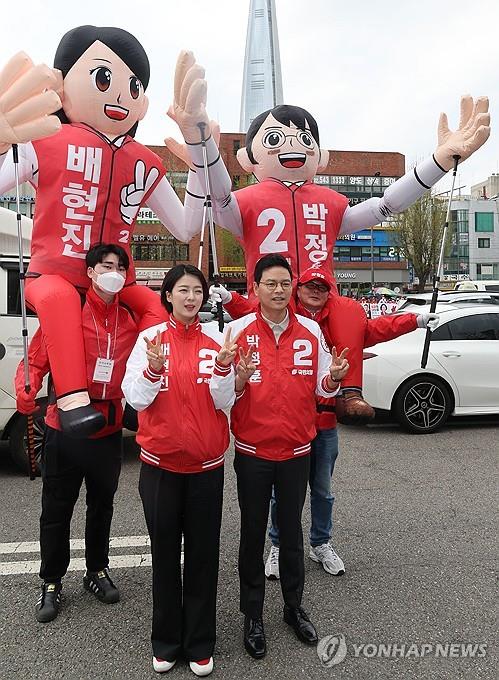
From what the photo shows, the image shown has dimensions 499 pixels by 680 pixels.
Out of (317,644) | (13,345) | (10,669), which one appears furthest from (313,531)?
(13,345)

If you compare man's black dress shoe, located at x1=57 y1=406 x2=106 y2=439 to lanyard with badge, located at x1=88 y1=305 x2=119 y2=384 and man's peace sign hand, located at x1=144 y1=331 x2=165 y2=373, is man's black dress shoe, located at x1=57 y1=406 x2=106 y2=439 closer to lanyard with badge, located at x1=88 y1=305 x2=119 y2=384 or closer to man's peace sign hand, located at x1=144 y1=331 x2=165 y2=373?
lanyard with badge, located at x1=88 y1=305 x2=119 y2=384

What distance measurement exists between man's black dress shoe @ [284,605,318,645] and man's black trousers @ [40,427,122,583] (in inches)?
42.8

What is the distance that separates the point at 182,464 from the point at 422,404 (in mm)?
4558

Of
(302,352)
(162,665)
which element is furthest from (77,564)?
(302,352)

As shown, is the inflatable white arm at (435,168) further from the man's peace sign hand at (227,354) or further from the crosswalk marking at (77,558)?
the crosswalk marking at (77,558)

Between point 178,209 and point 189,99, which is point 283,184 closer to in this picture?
point 178,209

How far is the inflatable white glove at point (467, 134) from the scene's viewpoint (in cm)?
308

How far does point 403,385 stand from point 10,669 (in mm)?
4871

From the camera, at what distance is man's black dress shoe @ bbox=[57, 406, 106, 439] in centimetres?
240

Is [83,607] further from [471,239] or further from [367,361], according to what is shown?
[471,239]

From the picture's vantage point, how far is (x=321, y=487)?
3.09 metres

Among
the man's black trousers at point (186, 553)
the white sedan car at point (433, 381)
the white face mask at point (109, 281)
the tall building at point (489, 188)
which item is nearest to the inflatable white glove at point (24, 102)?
the white face mask at point (109, 281)

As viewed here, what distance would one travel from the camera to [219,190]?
2.96m

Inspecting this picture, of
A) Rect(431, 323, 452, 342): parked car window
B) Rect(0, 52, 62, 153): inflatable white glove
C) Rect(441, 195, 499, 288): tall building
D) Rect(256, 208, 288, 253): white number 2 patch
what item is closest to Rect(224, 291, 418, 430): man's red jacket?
Rect(256, 208, 288, 253): white number 2 patch
